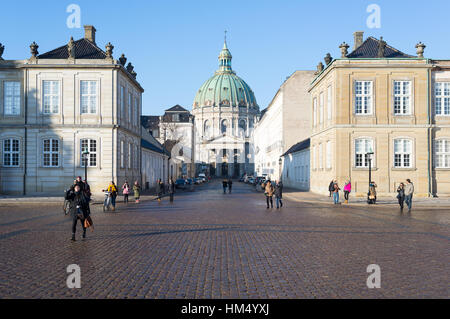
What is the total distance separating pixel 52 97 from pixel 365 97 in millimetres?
25531

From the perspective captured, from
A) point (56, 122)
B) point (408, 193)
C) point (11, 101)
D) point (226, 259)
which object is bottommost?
point (226, 259)

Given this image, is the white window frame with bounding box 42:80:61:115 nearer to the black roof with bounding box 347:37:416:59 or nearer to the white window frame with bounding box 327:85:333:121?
the white window frame with bounding box 327:85:333:121

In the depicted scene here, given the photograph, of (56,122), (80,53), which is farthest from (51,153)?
(80,53)

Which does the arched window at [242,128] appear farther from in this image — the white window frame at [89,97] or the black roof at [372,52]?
the white window frame at [89,97]

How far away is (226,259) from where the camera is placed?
10.3m

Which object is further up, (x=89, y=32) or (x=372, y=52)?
(x=89, y=32)

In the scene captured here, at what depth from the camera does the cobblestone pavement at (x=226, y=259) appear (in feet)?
24.9

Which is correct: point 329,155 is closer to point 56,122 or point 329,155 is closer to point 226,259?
point 56,122

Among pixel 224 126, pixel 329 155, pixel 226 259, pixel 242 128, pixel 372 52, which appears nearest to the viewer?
pixel 226 259

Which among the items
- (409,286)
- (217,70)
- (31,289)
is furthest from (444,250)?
(217,70)

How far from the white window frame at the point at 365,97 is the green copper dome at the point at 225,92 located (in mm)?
119284

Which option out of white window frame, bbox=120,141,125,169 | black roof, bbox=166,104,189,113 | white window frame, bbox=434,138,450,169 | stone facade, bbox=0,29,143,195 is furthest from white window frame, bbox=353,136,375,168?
black roof, bbox=166,104,189,113

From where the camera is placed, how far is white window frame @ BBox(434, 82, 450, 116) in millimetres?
35812
